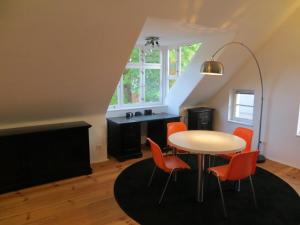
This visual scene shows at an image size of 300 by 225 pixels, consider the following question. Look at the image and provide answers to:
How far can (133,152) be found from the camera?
452cm

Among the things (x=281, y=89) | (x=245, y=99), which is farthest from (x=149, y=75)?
(x=281, y=89)

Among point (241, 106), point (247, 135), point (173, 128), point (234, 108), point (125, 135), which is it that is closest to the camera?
point (247, 135)

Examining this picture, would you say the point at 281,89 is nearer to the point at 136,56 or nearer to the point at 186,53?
the point at 186,53

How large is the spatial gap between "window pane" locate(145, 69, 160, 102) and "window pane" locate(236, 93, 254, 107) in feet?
5.72

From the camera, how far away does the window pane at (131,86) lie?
4992 mm

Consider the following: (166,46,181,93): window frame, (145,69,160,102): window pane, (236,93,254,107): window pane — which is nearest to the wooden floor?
(236,93,254,107): window pane

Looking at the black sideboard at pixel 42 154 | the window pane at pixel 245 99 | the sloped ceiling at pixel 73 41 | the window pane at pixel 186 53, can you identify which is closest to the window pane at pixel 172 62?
the window pane at pixel 186 53

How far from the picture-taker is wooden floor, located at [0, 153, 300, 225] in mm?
2672

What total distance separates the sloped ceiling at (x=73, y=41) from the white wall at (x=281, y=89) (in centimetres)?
41

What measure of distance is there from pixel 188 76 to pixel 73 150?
258 centimetres

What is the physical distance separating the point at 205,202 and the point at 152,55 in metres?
3.33

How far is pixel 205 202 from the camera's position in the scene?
3.01 m

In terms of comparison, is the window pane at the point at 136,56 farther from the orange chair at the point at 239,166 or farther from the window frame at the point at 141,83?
the orange chair at the point at 239,166

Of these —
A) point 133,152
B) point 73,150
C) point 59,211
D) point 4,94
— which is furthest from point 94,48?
point 133,152
